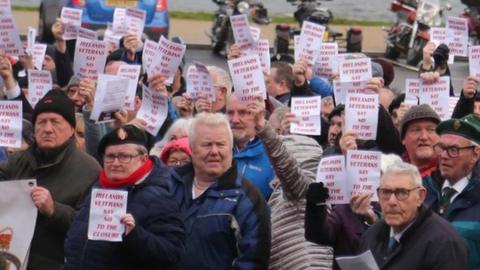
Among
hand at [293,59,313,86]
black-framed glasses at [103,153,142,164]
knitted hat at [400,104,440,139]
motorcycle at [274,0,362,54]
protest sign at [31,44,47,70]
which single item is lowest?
motorcycle at [274,0,362,54]

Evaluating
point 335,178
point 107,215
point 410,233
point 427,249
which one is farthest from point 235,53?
point 427,249

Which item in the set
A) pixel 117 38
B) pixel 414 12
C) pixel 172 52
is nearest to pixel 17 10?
pixel 414 12

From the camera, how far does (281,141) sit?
25.9 feet

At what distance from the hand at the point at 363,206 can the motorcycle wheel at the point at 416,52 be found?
46.4ft

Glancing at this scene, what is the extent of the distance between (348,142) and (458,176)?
73 cm

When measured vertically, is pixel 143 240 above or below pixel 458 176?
below

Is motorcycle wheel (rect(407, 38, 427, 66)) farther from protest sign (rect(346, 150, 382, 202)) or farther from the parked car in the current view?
protest sign (rect(346, 150, 382, 202))

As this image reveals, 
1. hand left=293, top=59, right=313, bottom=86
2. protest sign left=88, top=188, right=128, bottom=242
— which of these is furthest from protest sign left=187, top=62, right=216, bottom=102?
protest sign left=88, top=188, right=128, bottom=242

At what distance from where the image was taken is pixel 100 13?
66.4ft

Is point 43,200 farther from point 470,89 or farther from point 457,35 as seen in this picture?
point 457,35

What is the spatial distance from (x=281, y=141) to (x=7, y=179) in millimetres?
1472

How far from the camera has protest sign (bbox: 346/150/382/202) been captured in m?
7.72

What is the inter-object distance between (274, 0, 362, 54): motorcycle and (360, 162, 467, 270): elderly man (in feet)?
41.4

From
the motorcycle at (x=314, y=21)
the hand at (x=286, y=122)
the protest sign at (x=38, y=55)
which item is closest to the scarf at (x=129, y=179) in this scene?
the hand at (x=286, y=122)
